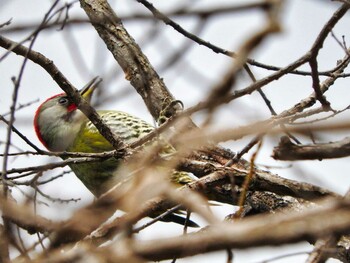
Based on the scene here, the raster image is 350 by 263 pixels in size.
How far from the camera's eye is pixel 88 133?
7.10 m

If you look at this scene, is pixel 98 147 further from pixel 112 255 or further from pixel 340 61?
pixel 112 255

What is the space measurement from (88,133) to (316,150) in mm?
5187

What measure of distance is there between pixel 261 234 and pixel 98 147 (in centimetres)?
583

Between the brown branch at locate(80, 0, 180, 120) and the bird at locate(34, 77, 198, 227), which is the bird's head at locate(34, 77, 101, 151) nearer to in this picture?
the bird at locate(34, 77, 198, 227)

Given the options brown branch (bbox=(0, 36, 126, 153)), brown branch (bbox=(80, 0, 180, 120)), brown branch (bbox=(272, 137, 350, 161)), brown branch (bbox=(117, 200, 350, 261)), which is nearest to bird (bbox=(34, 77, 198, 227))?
brown branch (bbox=(80, 0, 180, 120))

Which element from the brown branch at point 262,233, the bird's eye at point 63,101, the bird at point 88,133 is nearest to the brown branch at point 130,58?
the bird at point 88,133

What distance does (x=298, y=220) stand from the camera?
1.31m

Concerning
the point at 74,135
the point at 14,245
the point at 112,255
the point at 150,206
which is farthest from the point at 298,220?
the point at 74,135

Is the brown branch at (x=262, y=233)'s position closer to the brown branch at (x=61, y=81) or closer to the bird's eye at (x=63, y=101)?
the brown branch at (x=61, y=81)

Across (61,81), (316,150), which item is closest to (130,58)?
(61,81)

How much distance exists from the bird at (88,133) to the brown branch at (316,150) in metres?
3.69

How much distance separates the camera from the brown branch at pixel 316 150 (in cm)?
210

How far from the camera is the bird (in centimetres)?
682

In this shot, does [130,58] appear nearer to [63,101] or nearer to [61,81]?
[61,81]
